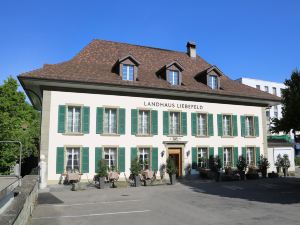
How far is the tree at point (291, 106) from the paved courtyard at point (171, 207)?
11.4ft

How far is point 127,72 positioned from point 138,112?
287 cm

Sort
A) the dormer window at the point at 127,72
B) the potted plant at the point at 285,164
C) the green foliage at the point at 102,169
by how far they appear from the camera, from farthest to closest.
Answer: the potted plant at the point at 285,164 < the dormer window at the point at 127,72 < the green foliage at the point at 102,169

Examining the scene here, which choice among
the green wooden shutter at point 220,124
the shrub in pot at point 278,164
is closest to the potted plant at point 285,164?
the shrub in pot at point 278,164

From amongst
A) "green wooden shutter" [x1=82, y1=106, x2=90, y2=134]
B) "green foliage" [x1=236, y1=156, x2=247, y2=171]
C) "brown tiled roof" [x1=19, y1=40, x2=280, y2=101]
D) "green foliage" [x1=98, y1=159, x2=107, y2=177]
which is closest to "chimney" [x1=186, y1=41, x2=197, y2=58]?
"brown tiled roof" [x1=19, y1=40, x2=280, y2=101]

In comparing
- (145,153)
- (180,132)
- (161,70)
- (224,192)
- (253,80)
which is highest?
(253,80)

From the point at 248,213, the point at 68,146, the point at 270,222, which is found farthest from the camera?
the point at 68,146

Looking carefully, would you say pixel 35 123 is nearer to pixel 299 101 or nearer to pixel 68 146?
pixel 68 146

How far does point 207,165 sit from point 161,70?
792 cm

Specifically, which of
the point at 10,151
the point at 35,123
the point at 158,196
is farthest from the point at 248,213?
the point at 35,123

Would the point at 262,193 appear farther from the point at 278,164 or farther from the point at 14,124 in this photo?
the point at 14,124

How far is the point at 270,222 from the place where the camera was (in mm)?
9594

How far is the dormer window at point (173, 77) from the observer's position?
23830 mm

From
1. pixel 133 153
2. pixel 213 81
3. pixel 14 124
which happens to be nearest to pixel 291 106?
pixel 213 81

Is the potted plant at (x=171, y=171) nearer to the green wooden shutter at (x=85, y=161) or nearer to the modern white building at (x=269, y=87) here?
the green wooden shutter at (x=85, y=161)
